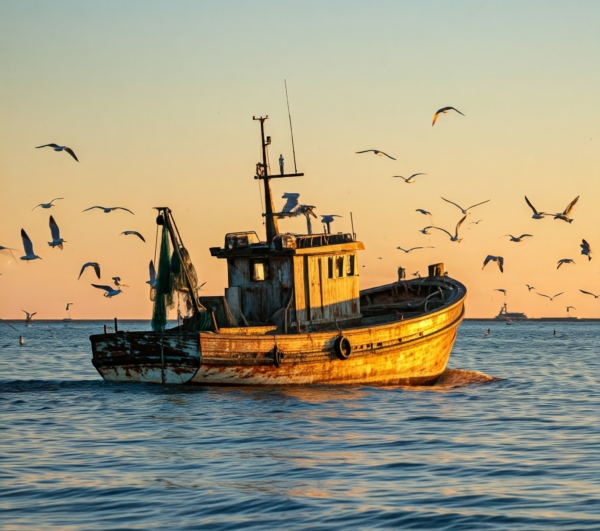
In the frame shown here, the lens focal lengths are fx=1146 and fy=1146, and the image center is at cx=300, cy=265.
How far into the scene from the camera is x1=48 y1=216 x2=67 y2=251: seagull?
35.3 m

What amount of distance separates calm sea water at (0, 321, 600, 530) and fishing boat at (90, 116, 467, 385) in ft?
1.94

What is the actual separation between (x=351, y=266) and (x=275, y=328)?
363cm

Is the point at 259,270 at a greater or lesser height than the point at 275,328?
greater

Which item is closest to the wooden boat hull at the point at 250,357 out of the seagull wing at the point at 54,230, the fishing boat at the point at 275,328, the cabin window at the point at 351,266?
the fishing boat at the point at 275,328

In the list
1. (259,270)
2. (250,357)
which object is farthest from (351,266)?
(250,357)

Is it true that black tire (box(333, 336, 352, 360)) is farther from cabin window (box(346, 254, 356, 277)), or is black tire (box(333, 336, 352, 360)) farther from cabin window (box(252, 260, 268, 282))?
cabin window (box(346, 254, 356, 277))

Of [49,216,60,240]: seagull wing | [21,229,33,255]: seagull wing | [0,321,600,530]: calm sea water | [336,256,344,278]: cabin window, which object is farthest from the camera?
[49,216,60,240]: seagull wing

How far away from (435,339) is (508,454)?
13587mm

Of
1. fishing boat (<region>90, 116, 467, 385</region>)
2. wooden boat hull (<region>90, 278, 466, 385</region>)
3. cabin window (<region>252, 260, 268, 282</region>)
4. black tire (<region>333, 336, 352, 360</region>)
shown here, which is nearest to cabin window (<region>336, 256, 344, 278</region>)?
fishing boat (<region>90, 116, 467, 385</region>)

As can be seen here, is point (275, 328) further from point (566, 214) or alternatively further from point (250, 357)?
point (566, 214)

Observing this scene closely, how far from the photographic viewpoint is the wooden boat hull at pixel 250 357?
2505 centimetres

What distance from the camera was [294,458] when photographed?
17.6m

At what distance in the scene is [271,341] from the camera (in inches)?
1016

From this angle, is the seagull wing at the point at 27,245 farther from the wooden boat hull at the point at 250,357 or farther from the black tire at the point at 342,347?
the black tire at the point at 342,347
